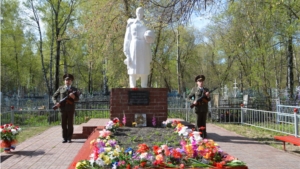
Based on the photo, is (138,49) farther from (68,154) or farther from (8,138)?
(8,138)

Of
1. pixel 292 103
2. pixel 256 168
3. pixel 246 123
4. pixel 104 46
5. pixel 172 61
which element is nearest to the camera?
pixel 256 168

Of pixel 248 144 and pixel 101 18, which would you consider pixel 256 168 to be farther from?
pixel 101 18

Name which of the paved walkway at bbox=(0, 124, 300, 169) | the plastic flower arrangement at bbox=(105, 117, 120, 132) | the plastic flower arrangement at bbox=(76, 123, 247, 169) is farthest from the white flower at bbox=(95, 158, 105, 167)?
the plastic flower arrangement at bbox=(105, 117, 120, 132)

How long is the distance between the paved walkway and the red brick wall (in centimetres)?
143

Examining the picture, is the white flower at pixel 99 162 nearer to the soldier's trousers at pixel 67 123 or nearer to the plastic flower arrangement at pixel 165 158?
the plastic flower arrangement at pixel 165 158

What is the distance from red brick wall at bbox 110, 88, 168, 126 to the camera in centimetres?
780

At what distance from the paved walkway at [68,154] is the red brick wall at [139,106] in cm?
143

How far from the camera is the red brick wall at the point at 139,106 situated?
25.6 ft

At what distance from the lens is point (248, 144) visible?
7.91 meters

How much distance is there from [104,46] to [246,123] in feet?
27.1

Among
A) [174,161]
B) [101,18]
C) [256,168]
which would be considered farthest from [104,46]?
[174,161]

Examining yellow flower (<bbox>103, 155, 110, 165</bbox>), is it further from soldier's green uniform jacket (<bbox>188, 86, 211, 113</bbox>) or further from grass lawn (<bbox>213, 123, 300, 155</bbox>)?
grass lawn (<bbox>213, 123, 300, 155</bbox>)

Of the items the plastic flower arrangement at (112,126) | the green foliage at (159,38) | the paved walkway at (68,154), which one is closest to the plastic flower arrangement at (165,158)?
the paved walkway at (68,154)

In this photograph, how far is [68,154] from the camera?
664cm
